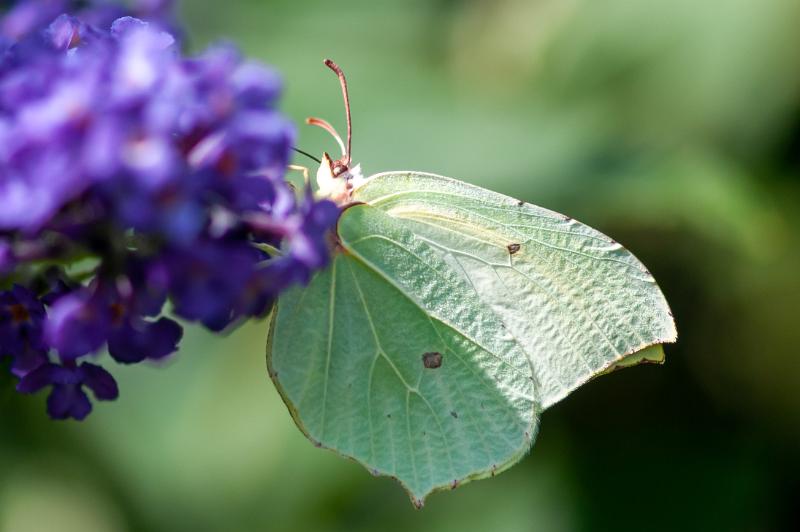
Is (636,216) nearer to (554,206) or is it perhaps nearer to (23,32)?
(554,206)

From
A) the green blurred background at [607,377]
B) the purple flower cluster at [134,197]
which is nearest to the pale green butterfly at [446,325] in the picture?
the purple flower cluster at [134,197]

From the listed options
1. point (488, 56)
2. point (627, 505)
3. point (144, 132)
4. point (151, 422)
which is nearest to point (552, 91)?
point (488, 56)

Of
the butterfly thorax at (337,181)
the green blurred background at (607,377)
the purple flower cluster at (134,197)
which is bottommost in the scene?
the green blurred background at (607,377)

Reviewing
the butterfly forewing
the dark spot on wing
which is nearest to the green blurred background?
the butterfly forewing

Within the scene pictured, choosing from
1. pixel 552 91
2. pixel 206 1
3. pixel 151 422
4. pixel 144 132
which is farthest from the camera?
pixel 206 1

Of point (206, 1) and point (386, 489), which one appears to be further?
point (206, 1)

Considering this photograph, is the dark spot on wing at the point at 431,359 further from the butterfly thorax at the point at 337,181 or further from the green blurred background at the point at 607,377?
the green blurred background at the point at 607,377

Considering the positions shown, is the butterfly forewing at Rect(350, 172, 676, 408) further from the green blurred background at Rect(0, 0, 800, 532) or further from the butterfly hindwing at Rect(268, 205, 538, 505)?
the green blurred background at Rect(0, 0, 800, 532)
